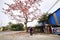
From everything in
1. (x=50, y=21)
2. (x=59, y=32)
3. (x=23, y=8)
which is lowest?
(x=59, y=32)

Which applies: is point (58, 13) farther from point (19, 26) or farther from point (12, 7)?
point (19, 26)

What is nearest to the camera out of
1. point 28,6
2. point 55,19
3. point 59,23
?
point 59,23

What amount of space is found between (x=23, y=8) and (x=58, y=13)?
24.0ft

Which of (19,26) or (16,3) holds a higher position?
(16,3)

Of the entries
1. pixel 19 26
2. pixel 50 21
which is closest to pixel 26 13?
pixel 50 21

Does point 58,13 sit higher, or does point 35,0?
point 35,0

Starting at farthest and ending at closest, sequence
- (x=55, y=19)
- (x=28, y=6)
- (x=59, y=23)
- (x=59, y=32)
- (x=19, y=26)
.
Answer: (x=19, y=26), (x=28, y=6), (x=55, y=19), (x=59, y=23), (x=59, y=32)

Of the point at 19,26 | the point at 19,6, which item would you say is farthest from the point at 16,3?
the point at 19,26

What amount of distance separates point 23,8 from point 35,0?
2844mm

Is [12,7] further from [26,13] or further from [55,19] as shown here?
[55,19]

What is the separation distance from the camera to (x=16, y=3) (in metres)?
34.4

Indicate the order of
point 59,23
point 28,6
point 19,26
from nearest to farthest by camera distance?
point 59,23 < point 28,6 < point 19,26

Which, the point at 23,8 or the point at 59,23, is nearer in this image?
the point at 59,23

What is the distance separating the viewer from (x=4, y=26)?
56375 millimetres
